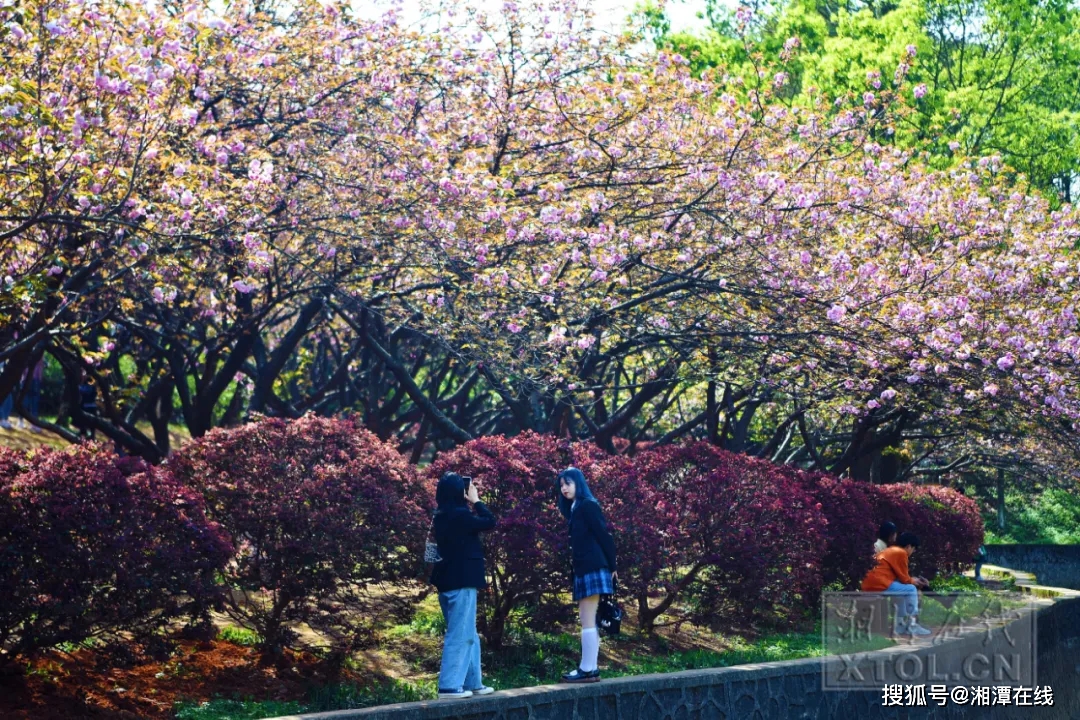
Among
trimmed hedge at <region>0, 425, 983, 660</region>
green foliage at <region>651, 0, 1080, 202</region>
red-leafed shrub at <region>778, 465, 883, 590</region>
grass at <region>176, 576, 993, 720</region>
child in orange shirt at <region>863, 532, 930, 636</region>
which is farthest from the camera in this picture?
green foliage at <region>651, 0, 1080, 202</region>

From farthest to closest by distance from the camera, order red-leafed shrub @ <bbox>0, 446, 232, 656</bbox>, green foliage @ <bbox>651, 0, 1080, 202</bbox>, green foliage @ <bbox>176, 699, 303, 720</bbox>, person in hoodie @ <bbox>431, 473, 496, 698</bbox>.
A: green foliage @ <bbox>651, 0, 1080, 202</bbox>, person in hoodie @ <bbox>431, 473, 496, 698</bbox>, green foliage @ <bbox>176, 699, 303, 720</bbox>, red-leafed shrub @ <bbox>0, 446, 232, 656</bbox>

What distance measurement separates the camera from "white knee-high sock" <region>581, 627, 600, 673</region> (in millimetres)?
8906

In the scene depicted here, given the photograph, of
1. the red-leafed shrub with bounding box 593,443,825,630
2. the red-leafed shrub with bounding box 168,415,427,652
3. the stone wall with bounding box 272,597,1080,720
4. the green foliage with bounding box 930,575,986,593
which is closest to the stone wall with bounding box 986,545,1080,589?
the green foliage with bounding box 930,575,986,593

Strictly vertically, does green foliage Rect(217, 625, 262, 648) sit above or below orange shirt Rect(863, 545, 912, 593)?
below

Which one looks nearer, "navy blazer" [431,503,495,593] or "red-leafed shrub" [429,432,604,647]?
"navy blazer" [431,503,495,593]

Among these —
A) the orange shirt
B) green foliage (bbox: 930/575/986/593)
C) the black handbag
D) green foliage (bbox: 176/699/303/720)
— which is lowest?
green foliage (bbox: 176/699/303/720)

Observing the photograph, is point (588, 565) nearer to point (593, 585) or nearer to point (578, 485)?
point (593, 585)

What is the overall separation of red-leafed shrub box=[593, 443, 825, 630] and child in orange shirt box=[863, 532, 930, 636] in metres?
0.63

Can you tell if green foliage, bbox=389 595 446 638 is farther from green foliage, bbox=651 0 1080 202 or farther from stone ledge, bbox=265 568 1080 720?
green foliage, bbox=651 0 1080 202

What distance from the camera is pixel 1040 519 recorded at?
38.8 m

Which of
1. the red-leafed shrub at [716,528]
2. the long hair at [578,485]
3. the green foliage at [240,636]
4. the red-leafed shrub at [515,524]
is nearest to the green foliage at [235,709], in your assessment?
the green foliage at [240,636]

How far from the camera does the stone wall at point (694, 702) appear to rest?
7941 millimetres

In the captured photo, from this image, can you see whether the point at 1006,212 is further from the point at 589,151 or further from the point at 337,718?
the point at 337,718

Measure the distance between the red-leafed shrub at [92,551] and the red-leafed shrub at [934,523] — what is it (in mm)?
10576
